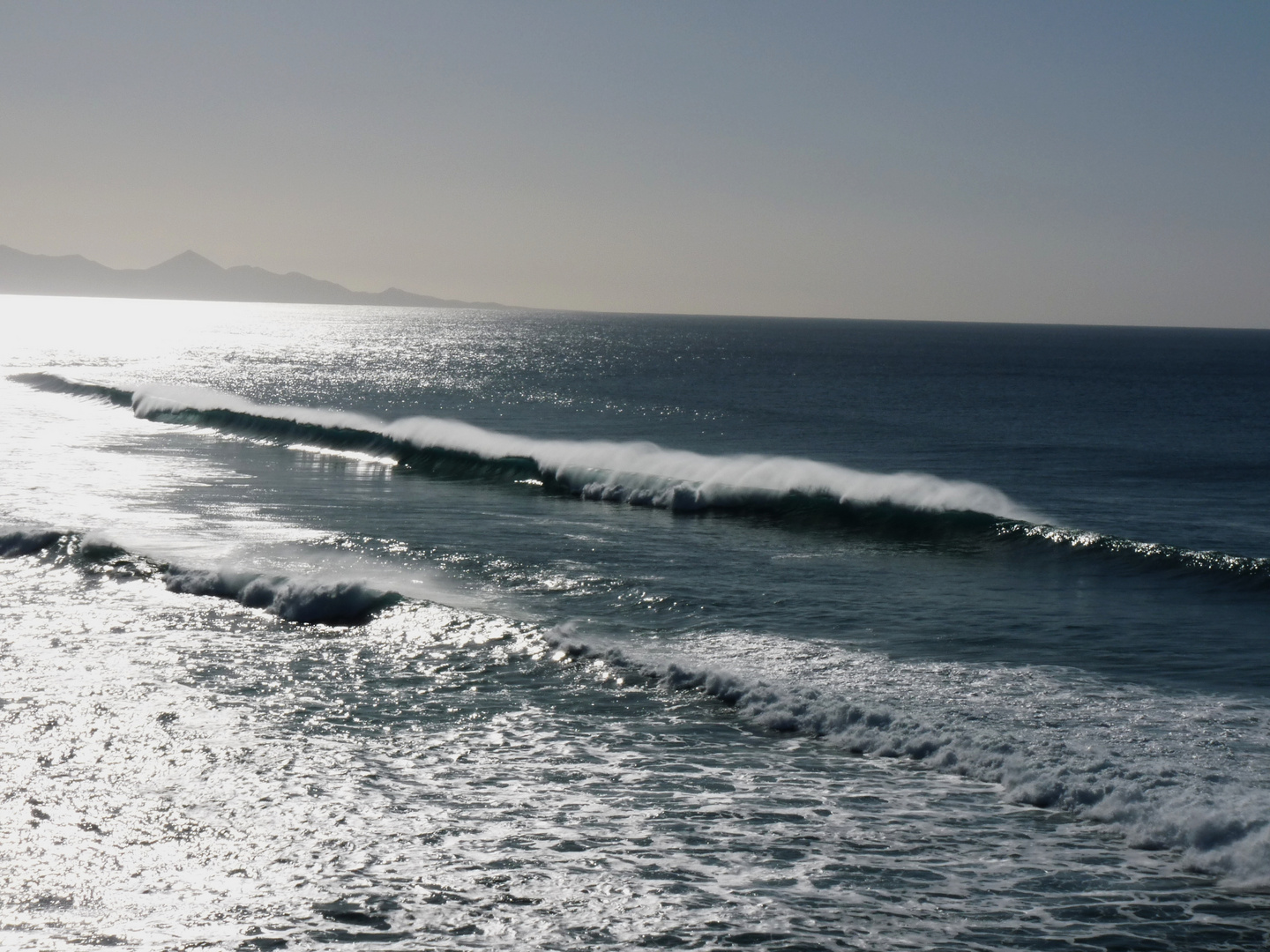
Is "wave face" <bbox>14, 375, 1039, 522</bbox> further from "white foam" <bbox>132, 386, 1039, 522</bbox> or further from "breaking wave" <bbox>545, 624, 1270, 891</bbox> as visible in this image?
"breaking wave" <bbox>545, 624, 1270, 891</bbox>

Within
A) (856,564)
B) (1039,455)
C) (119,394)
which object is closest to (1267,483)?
(1039,455)

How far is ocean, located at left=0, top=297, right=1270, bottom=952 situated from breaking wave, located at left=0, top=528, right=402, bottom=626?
8 centimetres

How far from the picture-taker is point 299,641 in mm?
16203

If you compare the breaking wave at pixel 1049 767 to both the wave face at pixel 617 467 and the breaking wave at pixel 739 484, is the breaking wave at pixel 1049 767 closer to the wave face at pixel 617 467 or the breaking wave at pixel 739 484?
the breaking wave at pixel 739 484

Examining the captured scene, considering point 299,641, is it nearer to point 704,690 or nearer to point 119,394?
point 704,690

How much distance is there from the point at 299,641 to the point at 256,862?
7.10 metres

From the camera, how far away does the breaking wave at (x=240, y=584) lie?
17500mm

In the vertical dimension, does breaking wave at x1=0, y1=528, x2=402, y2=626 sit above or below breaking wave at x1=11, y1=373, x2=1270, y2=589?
below

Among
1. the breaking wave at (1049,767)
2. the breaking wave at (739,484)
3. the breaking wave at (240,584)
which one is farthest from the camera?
the breaking wave at (739,484)

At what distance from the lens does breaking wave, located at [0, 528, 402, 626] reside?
17500mm

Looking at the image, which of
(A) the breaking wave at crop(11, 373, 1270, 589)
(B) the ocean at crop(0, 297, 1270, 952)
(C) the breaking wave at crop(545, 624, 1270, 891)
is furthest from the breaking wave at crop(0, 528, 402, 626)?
(A) the breaking wave at crop(11, 373, 1270, 589)

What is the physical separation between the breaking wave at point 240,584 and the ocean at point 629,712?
84mm

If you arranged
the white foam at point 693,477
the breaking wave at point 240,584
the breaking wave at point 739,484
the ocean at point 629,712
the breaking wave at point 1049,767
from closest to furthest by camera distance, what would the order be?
the ocean at point 629,712 < the breaking wave at point 1049,767 < the breaking wave at point 240,584 < the breaking wave at point 739,484 < the white foam at point 693,477

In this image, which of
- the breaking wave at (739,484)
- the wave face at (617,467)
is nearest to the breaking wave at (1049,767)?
the breaking wave at (739,484)
